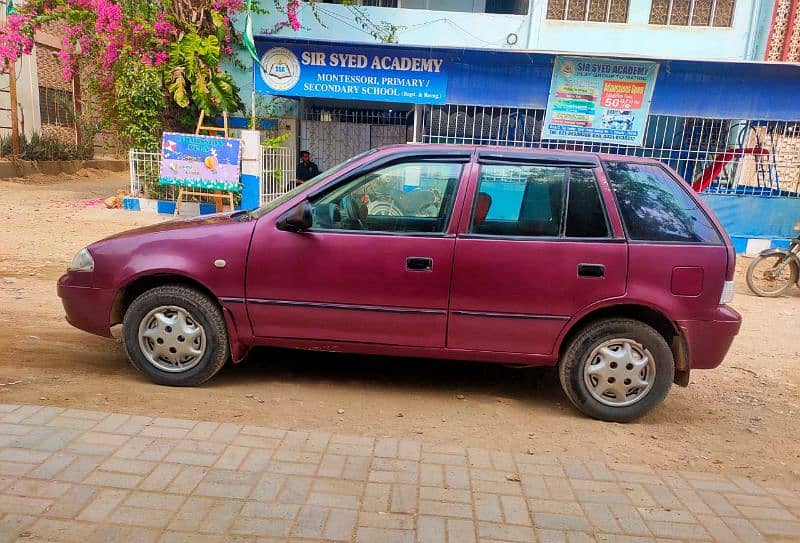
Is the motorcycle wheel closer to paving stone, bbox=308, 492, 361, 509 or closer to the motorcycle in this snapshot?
the motorcycle

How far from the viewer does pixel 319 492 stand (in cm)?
271

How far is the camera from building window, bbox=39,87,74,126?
20203 millimetres

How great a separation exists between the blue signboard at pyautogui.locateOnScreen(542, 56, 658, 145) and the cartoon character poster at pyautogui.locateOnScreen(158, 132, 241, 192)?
6.08 metres

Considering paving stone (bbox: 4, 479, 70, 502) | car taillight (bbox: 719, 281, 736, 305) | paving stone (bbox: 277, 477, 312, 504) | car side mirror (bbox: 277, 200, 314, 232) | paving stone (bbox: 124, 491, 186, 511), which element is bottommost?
paving stone (bbox: 277, 477, 312, 504)

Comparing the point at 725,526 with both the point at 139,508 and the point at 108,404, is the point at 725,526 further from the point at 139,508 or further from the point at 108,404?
the point at 108,404

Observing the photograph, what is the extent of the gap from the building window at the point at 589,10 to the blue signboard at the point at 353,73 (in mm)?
3906

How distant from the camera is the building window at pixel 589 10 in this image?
41.8 ft

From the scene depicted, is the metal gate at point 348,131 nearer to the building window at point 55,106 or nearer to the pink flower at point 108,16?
the pink flower at point 108,16

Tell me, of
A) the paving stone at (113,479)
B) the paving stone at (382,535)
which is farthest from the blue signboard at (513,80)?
the paving stone at (382,535)

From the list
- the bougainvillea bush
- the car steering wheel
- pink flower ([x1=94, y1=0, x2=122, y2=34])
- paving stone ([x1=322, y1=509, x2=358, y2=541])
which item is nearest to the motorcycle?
the car steering wheel

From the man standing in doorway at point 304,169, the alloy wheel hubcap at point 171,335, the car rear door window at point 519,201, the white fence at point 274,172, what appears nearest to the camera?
the car rear door window at point 519,201

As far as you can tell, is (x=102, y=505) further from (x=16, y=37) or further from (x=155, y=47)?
(x=16, y=37)

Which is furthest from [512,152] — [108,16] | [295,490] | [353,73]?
[108,16]

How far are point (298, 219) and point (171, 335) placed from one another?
1.19 metres
